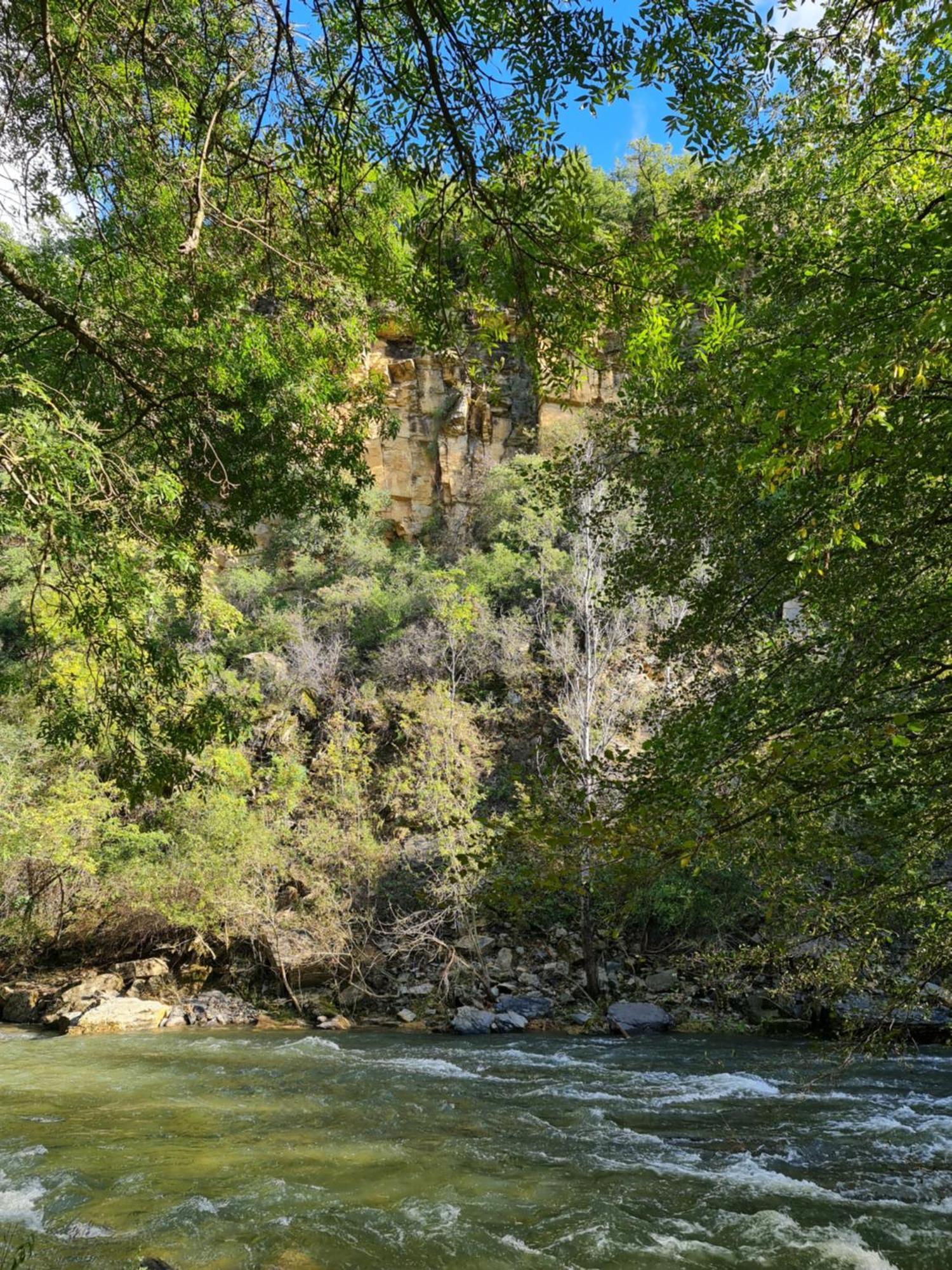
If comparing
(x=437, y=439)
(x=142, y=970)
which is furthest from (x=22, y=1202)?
(x=437, y=439)

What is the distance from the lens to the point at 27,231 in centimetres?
460

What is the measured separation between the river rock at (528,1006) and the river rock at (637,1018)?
1.24m

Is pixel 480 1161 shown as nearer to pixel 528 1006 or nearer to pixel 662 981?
pixel 528 1006

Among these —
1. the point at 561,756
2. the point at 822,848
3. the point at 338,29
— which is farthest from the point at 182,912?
the point at 338,29

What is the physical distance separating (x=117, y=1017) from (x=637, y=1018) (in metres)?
9.24

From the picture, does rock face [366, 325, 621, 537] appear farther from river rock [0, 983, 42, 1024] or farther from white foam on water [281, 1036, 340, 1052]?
white foam on water [281, 1036, 340, 1052]

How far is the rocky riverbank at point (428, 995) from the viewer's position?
46.1 feet

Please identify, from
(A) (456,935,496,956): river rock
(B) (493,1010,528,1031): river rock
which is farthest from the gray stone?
(A) (456,935,496,956): river rock

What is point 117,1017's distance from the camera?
1419 cm

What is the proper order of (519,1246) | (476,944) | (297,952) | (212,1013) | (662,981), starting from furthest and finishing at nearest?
(297,952) → (662,981) → (476,944) → (212,1013) → (519,1246)

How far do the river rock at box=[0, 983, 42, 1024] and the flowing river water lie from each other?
371 centimetres

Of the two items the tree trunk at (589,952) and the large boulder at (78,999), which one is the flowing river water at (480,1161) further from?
the tree trunk at (589,952)

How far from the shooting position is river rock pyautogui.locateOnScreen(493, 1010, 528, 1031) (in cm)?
1420

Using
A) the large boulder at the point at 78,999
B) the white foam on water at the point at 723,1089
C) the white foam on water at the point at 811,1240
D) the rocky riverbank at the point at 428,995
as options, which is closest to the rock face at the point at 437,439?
the rocky riverbank at the point at 428,995
